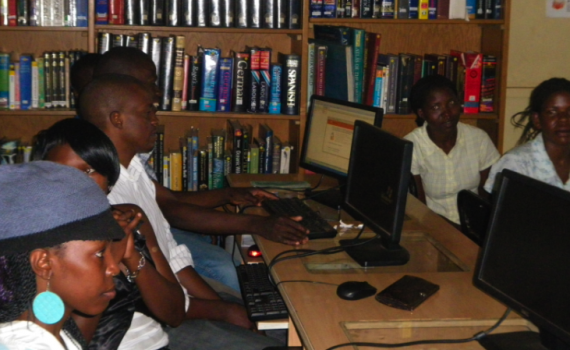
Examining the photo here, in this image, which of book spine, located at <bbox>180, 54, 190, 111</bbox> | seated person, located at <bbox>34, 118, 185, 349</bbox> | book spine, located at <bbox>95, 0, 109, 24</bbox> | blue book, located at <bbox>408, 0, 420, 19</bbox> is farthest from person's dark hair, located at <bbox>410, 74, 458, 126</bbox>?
seated person, located at <bbox>34, 118, 185, 349</bbox>

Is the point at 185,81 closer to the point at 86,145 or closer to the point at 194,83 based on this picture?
the point at 194,83

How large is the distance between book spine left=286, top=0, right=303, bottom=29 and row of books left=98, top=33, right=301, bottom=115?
157 mm

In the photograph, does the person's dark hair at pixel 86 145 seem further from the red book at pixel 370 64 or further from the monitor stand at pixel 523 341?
the red book at pixel 370 64

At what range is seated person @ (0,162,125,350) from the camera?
1114mm

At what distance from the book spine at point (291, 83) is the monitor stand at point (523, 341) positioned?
2.27 metres

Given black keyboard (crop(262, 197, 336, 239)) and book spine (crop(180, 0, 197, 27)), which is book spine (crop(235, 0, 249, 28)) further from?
black keyboard (crop(262, 197, 336, 239))

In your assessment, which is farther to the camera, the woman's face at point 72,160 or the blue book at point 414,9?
the blue book at point 414,9

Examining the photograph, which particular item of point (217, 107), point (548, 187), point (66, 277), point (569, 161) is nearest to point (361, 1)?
point (217, 107)

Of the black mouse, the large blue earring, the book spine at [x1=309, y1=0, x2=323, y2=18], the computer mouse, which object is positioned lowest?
the computer mouse

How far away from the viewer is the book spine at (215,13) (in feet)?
11.9

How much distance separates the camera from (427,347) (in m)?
1.56

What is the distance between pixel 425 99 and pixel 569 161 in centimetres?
75

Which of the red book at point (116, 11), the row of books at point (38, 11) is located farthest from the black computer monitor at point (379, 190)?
the row of books at point (38, 11)

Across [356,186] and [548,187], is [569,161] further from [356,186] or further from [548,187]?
[548,187]
